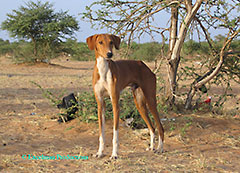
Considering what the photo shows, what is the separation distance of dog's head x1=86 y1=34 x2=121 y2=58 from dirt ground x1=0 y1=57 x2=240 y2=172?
1.47 meters

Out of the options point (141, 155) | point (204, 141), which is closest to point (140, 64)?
point (141, 155)

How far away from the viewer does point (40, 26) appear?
2281cm

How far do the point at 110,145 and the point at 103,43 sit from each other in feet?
6.24

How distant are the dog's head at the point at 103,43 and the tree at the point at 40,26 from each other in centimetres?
1843

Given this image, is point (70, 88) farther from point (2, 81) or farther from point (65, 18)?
point (65, 18)

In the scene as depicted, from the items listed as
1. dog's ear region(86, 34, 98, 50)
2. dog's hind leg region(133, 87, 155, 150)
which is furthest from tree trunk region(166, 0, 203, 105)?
dog's ear region(86, 34, 98, 50)

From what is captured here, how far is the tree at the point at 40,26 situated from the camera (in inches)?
868

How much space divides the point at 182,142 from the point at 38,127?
298cm

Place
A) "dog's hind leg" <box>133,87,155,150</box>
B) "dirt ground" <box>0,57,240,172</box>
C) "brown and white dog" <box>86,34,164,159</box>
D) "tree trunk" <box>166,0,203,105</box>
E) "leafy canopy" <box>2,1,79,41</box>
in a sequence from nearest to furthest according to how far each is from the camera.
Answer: "dirt ground" <box>0,57,240,172</box> < "brown and white dog" <box>86,34,164,159</box> < "dog's hind leg" <box>133,87,155,150</box> < "tree trunk" <box>166,0,203,105</box> < "leafy canopy" <box>2,1,79,41</box>

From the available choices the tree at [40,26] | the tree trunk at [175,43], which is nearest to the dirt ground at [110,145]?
the tree trunk at [175,43]

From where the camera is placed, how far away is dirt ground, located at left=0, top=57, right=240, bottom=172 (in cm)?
374

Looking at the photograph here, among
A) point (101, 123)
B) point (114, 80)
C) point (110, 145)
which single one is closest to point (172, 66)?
point (110, 145)

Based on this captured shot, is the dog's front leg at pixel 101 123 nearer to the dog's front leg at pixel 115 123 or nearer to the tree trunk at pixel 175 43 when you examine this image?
the dog's front leg at pixel 115 123

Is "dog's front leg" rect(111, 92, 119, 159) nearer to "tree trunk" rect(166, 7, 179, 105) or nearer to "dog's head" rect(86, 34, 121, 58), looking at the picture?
"dog's head" rect(86, 34, 121, 58)
